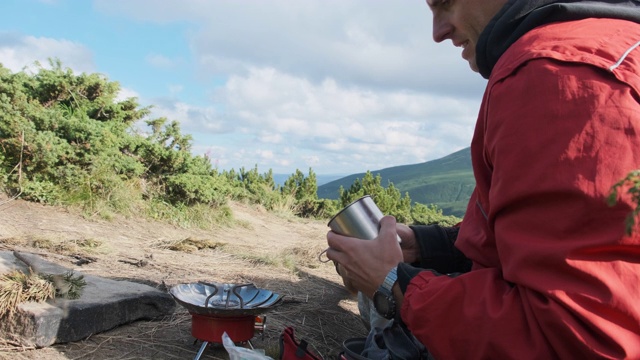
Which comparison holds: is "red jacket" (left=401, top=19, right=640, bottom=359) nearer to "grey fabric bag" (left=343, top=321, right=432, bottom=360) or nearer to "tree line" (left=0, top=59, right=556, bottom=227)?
"grey fabric bag" (left=343, top=321, right=432, bottom=360)

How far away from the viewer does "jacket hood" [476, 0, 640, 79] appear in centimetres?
152

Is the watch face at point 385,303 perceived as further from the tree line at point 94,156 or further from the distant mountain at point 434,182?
the distant mountain at point 434,182

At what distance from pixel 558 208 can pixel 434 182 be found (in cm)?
10534

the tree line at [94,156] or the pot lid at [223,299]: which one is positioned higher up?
the tree line at [94,156]

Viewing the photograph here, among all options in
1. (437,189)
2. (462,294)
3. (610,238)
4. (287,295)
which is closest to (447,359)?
(462,294)

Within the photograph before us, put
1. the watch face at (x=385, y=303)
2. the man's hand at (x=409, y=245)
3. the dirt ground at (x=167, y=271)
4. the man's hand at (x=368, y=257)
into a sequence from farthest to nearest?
the dirt ground at (x=167, y=271) → the man's hand at (x=409, y=245) → the man's hand at (x=368, y=257) → the watch face at (x=385, y=303)

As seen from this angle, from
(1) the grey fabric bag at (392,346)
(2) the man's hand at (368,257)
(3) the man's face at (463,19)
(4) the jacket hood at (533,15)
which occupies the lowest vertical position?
(1) the grey fabric bag at (392,346)

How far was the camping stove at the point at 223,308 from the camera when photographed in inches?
128

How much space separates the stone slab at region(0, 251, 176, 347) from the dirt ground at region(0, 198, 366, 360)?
0.20ft

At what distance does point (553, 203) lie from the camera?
1264mm

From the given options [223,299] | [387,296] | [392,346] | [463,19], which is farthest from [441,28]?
[223,299]

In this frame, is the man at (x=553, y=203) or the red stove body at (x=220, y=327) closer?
the man at (x=553, y=203)

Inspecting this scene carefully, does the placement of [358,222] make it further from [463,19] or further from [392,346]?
[463,19]

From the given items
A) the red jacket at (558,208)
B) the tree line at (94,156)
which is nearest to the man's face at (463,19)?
the red jacket at (558,208)
